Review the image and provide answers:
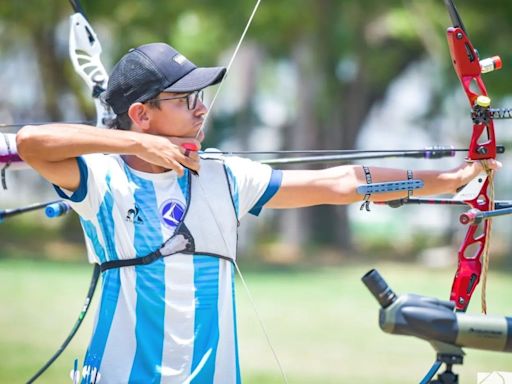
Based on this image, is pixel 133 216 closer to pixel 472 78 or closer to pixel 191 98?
pixel 191 98

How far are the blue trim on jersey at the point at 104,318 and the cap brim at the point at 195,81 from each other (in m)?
0.53

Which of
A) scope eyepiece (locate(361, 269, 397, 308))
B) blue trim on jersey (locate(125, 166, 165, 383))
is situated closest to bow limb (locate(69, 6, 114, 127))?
blue trim on jersey (locate(125, 166, 165, 383))

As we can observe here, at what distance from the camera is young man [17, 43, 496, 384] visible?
256 cm

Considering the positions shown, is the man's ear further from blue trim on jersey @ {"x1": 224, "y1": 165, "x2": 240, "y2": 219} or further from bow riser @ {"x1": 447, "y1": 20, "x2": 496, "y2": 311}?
bow riser @ {"x1": 447, "y1": 20, "x2": 496, "y2": 311}

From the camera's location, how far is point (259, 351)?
8031 millimetres

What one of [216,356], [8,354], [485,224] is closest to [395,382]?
[8,354]

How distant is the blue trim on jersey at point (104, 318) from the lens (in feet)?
8.61

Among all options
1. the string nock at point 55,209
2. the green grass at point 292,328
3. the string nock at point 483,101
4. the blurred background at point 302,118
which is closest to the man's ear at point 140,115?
the string nock at point 55,209

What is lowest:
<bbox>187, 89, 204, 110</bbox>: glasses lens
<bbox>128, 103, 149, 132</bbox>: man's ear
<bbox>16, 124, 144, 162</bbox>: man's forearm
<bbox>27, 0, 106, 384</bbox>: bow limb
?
<bbox>16, 124, 144, 162</bbox>: man's forearm

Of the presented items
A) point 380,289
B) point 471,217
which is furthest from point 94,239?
point 471,217

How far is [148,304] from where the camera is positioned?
2.60 meters

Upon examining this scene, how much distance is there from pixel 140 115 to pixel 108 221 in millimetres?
328

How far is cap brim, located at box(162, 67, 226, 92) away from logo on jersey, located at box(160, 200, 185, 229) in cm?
32

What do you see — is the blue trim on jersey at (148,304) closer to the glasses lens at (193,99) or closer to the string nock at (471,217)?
the glasses lens at (193,99)
